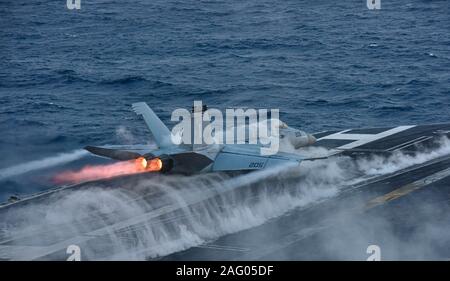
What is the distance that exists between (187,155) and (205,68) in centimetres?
5623

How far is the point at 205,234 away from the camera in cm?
4128

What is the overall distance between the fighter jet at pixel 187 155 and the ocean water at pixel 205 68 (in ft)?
30.6

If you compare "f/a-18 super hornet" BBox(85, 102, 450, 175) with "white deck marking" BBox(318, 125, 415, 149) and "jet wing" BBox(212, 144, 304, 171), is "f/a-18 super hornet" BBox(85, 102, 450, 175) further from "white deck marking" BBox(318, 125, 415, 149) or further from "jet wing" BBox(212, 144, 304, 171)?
"white deck marking" BBox(318, 125, 415, 149)

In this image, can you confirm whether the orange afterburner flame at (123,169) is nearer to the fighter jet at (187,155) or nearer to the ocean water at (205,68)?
the fighter jet at (187,155)

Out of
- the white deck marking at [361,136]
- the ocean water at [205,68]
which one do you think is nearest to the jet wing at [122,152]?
the ocean water at [205,68]

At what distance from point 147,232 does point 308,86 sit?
57169 mm

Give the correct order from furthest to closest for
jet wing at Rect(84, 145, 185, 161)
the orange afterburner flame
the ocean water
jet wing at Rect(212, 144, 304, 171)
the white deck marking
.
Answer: the ocean water
the white deck marking
jet wing at Rect(212, 144, 304, 171)
jet wing at Rect(84, 145, 185, 161)
the orange afterburner flame

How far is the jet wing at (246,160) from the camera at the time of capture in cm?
4822

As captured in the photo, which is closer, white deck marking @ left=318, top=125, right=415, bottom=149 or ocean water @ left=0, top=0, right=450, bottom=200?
white deck marking @ left=318, top=125, right=415, bottom=149

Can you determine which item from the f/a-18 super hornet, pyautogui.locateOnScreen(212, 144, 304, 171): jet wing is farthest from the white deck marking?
pyautogui.locateOnScreen(212, 144, 304, 171): jet wing

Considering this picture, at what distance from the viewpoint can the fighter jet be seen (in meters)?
45.3

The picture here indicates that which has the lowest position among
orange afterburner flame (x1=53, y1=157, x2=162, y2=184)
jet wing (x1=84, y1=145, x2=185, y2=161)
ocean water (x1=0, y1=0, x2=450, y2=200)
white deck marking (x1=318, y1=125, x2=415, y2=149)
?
orange afterburner flame (x1=53, y1=157, x2=162, y2=184)
